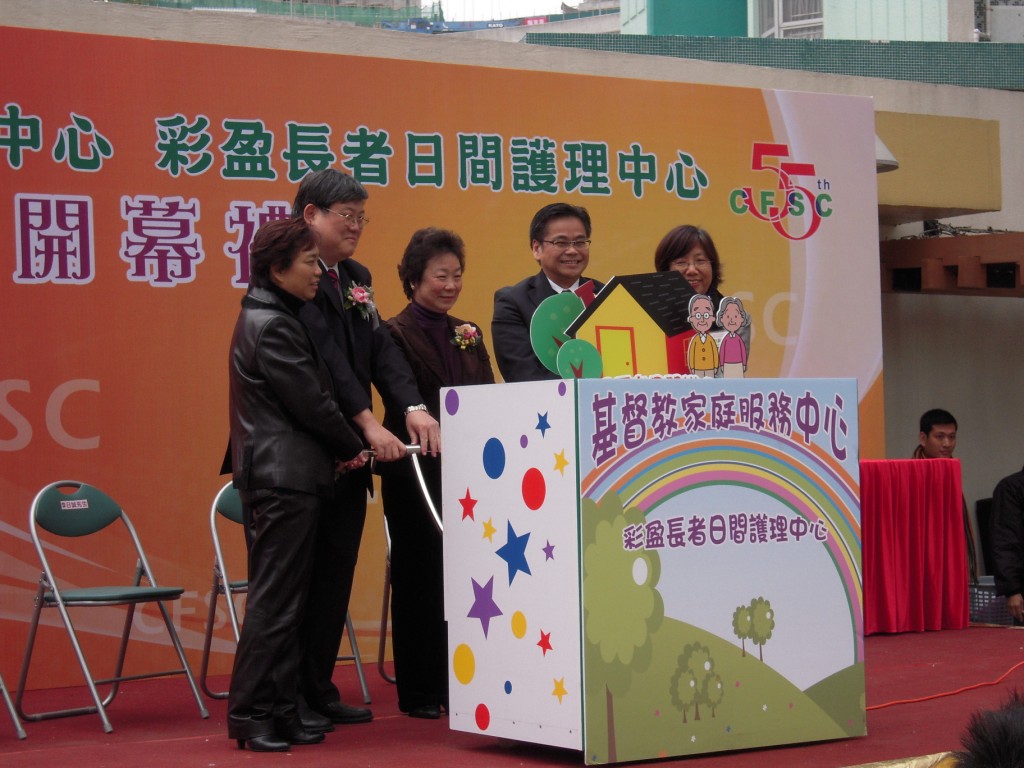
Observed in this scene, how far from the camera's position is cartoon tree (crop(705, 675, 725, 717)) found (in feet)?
11.3

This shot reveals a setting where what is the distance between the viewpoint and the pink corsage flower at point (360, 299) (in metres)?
4.10

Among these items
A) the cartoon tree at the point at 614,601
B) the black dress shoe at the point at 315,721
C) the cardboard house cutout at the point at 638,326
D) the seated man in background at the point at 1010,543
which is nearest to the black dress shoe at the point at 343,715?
the black dress shoe at the point at 315,721

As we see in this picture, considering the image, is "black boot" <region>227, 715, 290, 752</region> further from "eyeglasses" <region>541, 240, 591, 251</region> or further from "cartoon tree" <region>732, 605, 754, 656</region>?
"eyeglasses" <region>541, 240, 591, 251</region>

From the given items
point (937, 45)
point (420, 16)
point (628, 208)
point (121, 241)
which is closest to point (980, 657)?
point (628, 208)

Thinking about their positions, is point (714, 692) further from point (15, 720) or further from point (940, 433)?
point (940, 433)

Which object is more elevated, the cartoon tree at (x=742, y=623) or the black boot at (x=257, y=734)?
the cartoon tree at (x=742, y=623)

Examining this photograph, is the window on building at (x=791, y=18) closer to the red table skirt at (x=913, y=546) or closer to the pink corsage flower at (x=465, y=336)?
the red table skirt at (x=913, y=546)

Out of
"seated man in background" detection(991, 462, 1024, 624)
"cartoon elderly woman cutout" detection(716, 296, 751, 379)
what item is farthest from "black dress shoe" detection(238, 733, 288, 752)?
"seated man in background" detection(991, 462, 1024, 624)

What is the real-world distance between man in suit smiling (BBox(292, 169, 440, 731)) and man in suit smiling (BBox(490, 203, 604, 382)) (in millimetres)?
303

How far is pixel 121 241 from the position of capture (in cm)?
529

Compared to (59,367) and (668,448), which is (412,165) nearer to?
(59,367)

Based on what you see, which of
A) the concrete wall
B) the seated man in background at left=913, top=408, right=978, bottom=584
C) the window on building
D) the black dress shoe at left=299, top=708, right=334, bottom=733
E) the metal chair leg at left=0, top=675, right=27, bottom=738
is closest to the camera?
the black dress shoe at left=299, top=708, right=334, bottom=733

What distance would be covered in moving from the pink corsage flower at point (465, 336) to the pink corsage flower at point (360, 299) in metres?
0.33

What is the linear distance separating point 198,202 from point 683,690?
9.92 feet
